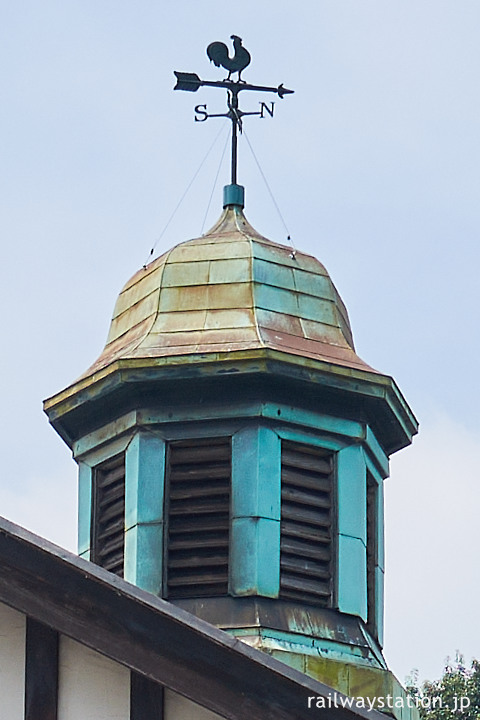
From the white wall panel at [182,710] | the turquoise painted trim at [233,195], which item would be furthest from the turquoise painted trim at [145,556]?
the white wall panel at [182,710]

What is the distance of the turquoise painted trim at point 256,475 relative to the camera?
1759 centimetres

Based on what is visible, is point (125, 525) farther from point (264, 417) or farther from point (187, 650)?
point (187, 650)

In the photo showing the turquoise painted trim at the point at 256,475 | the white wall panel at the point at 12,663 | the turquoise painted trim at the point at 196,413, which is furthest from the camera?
the turquoise painted trim at the point at 196,413

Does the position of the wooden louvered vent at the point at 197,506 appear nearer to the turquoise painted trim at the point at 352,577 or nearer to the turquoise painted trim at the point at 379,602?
the turquoise painted trim at the point at 352,577

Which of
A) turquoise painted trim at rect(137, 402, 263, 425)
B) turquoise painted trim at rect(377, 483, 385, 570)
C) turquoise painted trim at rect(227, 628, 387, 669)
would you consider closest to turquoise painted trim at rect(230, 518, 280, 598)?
turquoise painted trim at rect(227, 628, 387, 669)

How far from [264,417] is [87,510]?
191 centimetres

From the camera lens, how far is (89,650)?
12312 millimetres

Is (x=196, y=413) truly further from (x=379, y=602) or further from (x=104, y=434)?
(x=379, y=602)

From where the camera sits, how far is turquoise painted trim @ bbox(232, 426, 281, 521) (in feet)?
57.7


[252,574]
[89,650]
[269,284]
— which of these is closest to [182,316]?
[269,284]

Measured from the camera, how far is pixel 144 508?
58.2 ft

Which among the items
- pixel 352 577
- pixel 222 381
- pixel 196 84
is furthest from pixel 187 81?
pixel 352 577

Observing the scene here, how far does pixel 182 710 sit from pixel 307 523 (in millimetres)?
5754

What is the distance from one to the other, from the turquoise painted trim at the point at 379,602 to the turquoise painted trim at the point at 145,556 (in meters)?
1.95
